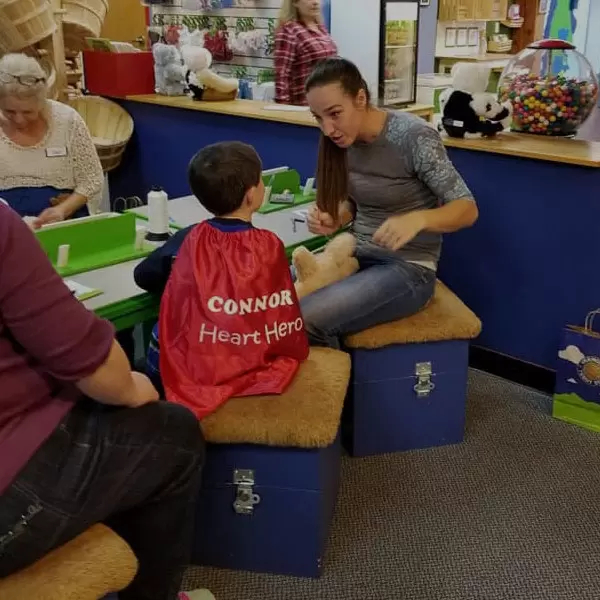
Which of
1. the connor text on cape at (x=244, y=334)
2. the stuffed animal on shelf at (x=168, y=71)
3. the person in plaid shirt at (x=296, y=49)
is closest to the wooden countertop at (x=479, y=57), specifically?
the person in plaid shirt at (x=296, y=49)

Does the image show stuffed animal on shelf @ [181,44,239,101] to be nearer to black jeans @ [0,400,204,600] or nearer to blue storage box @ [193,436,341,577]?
blue storage box @ [193,436,341,577]

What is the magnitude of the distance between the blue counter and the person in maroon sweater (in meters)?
1.59

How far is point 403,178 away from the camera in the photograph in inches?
89.6

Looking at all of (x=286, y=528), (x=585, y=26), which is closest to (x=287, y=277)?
(x=286, y=528)

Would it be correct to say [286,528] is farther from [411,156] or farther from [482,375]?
[482,375]

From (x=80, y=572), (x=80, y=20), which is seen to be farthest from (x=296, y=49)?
(x=80, y=572)

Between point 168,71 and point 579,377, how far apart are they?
7.95 ft

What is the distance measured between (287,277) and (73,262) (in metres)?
0.67

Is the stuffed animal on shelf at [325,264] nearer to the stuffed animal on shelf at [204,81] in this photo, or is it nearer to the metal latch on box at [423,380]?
the metal latch on box at [423,380]

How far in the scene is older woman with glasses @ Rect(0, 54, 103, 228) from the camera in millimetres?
2469

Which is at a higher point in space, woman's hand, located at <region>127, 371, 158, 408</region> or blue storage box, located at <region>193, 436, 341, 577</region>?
woman's hand, located at <region>127, 371, 158, 408</region>

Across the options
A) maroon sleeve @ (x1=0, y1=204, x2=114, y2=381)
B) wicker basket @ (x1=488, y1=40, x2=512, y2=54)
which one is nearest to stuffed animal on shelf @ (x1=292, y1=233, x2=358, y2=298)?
maroon sleeve @ (x1=0, y1=204, x2=114, y2=381)

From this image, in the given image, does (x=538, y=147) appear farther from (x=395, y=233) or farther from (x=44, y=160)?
(x=44, y=160)

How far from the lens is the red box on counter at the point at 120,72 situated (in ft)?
12.5
